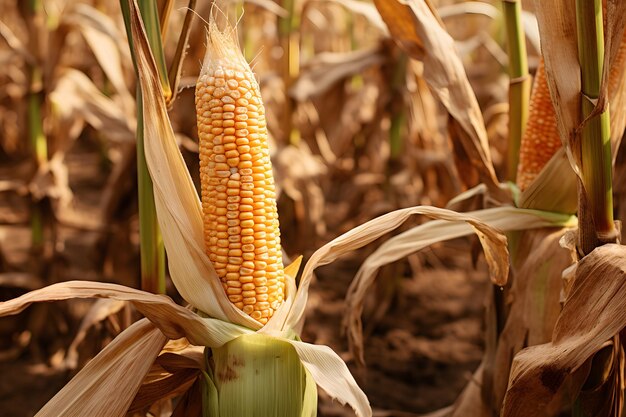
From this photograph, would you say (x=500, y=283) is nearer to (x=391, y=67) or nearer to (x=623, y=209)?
(x=623, y=209)

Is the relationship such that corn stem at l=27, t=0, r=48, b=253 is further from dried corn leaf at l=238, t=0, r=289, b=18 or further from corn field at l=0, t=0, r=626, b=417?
dried corn leaf at l=238, t=0, r=289, b=18

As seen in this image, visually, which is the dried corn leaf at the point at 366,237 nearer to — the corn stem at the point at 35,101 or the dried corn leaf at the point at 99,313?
the dried corn leaf at the point at 99,313

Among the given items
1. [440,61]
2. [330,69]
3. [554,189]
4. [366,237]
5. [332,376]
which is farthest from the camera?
[330,69]

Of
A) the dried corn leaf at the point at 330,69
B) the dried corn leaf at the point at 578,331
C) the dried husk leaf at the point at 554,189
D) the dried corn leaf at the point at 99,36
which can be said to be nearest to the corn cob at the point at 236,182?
the dried corn leaf at the point at 578,331

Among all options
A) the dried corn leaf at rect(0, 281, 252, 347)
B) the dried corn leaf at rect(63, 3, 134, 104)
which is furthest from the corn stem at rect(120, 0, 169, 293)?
the dried corn leaf at rect(63, 3, 134, 104)

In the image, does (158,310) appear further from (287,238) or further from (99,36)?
(287,238)

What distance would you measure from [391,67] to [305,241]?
1.16 m

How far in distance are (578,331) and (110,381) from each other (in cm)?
108

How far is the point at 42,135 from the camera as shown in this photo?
147 inches

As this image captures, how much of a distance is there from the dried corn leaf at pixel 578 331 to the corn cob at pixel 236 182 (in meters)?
0.61

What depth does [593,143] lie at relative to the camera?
1678mm

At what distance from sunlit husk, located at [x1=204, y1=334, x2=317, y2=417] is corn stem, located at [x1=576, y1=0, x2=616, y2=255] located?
77cm

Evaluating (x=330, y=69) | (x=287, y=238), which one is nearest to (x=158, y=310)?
(x=287, y=238)

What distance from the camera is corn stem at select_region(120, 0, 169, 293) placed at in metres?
1.78
